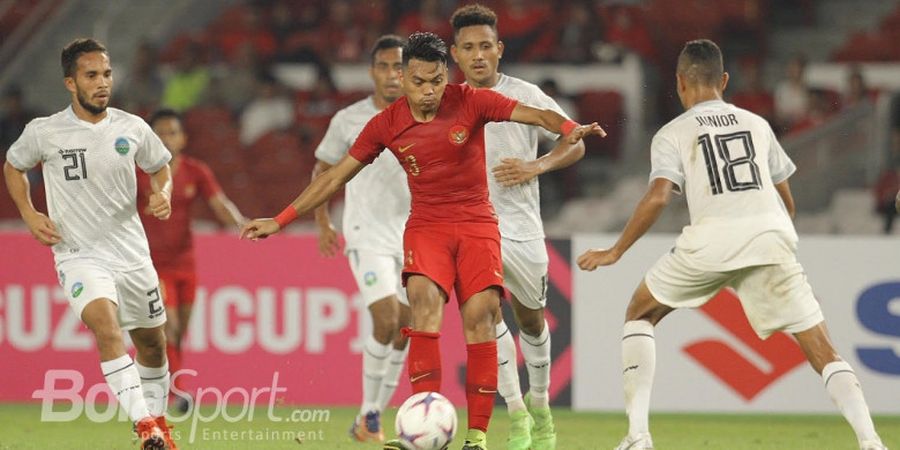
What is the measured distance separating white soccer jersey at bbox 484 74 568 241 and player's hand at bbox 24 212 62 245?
7.89 feet

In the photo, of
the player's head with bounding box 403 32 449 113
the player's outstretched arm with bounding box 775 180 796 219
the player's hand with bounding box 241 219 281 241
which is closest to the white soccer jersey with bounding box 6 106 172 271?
the player's hand with bounding box 241 219 281 241

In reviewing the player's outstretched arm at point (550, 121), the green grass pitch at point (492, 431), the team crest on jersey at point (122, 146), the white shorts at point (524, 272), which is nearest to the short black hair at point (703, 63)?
the player's outstretched arm at point (550, 121)

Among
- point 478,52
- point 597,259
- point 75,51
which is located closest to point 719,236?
point 597,259

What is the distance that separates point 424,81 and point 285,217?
979 millimetres

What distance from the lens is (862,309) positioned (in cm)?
1111

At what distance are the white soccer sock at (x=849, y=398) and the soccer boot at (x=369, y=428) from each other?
3051mm

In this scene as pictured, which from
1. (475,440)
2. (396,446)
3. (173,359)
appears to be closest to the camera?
(396,446)

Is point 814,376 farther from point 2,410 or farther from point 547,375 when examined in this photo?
point 2,410

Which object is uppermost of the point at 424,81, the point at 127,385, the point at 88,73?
the point at 88,73

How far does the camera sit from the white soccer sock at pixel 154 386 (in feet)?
28.1

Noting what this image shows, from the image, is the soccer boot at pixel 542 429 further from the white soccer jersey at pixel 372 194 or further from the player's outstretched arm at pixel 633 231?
the white soccer jersey at pixel 372 194

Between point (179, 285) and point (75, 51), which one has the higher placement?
point (75, 51)

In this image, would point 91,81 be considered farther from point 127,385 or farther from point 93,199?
point 127,385

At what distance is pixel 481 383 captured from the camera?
7398 millimetres
